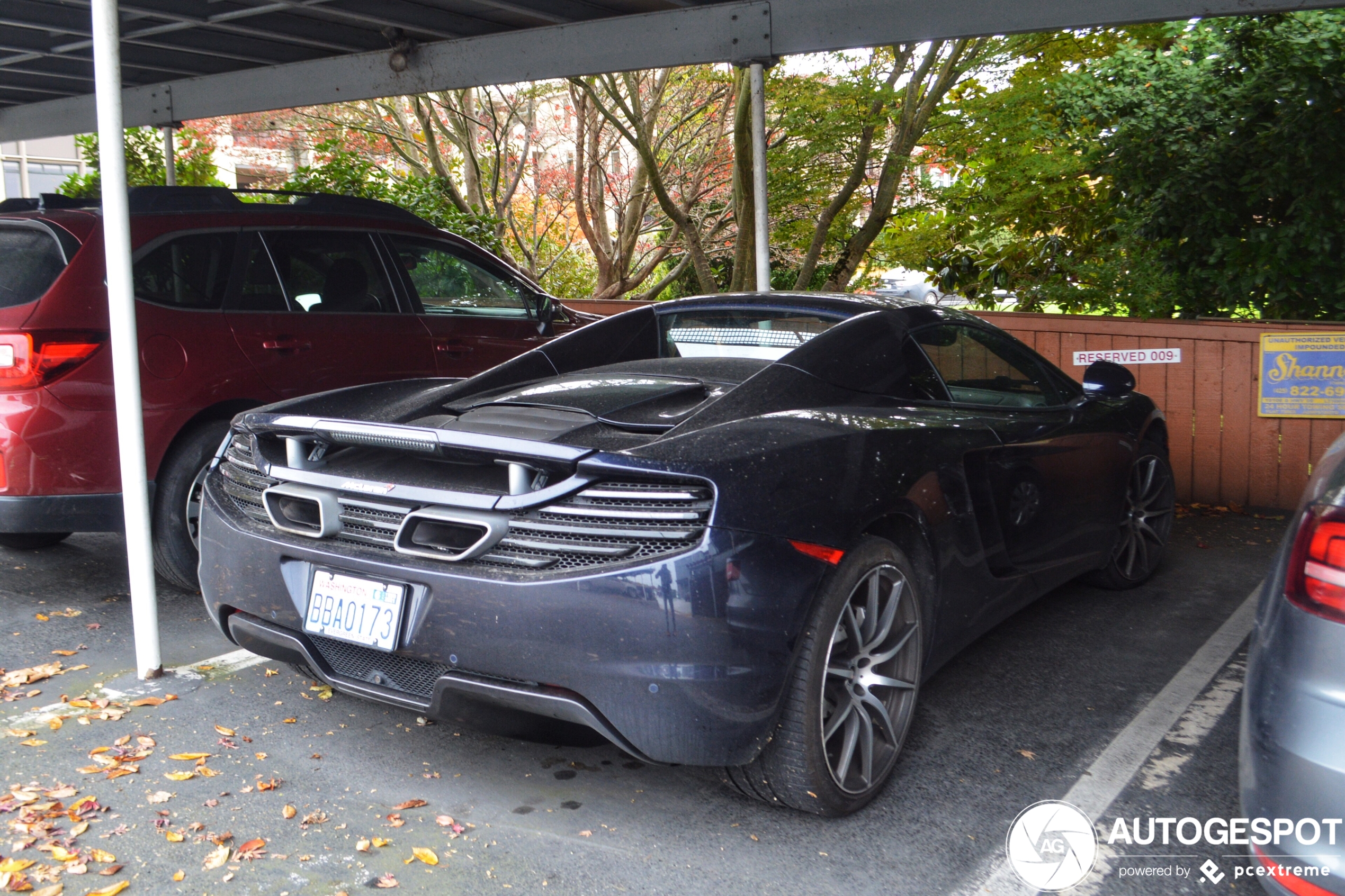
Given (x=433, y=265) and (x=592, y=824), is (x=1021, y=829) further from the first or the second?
Answer: (x=433, y=265)

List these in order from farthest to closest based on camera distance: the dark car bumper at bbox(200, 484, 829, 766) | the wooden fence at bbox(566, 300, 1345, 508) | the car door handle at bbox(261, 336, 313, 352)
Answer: the wooden fence at bbox(566, 300, 1345, 508) → the car door handle at bbox(261, 336, 313, 352) → the dark car bumper at bbox(200, 484, 829, 766)

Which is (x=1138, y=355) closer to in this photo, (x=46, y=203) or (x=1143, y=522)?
(x=1143, y=522)

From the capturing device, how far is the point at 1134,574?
208 inches

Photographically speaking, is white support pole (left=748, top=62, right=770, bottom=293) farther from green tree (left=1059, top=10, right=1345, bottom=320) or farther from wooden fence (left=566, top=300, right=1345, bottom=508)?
green tree (left=1059, top=10, right=1345, bottom=320)

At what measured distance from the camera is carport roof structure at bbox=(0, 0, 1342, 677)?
393 centimetres

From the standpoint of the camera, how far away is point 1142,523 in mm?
5230

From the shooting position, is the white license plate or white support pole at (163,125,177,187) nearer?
the white license plate

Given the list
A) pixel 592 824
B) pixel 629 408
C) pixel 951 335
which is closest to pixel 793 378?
pixel 629 408

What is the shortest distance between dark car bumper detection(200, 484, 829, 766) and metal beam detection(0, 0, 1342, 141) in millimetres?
4558

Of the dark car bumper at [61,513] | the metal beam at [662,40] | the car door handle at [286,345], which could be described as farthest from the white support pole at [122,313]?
the metal beam at [662,40]

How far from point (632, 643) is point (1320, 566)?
1475 mm

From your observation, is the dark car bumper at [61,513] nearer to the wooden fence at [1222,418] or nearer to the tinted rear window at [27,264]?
the tinted rear window at [27,264]

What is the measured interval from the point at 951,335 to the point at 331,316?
309 centimetres

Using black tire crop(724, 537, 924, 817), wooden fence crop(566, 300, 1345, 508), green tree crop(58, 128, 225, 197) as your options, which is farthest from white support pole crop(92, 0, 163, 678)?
green tree crop(58, 128, 225, 197)
